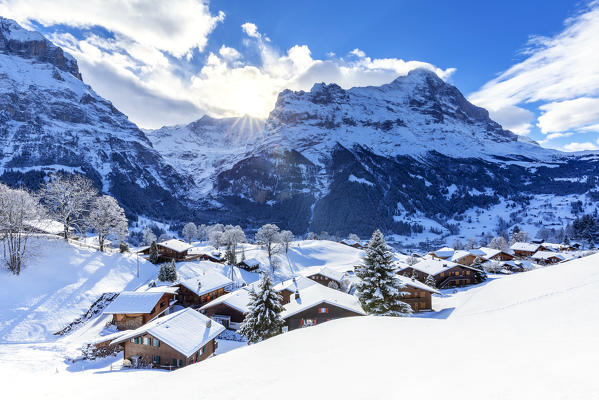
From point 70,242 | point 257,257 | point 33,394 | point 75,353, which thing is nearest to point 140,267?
point 70,242

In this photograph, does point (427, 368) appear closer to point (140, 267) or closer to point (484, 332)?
point (484, 332)

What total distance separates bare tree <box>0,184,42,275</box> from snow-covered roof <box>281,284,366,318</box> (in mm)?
33982

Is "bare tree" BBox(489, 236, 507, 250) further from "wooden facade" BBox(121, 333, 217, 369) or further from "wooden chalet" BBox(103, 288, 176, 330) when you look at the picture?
"wooden chalet" BBox(103, 288, 176, 330)

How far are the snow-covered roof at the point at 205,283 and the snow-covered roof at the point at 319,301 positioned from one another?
1598 cm

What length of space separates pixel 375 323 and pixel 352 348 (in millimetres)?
4997

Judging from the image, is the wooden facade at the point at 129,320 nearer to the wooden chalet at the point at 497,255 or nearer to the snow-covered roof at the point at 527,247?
the wooden chalet at the point at 497,255

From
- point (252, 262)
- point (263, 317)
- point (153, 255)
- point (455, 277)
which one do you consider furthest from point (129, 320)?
point (455, 277)

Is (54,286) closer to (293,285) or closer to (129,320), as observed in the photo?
(129,320)

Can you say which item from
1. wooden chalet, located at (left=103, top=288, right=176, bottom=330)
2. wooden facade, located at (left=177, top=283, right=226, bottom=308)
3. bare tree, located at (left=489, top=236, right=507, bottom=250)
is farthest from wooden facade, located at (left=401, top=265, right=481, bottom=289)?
bare tree, located at (left=489, top=236, right=507, bottom=250)

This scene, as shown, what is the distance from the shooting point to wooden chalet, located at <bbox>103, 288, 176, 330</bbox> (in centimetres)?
3328

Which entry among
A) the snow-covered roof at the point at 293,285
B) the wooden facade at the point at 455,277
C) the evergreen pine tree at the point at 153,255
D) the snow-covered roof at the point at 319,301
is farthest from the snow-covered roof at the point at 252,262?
the wooden facade at the point at 455,277

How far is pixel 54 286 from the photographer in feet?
116

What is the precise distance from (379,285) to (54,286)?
131ft

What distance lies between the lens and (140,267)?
52.5m
